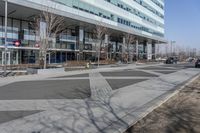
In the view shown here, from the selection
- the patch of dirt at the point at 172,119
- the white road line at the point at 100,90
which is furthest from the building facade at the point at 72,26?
the patch of dirt at the point at 172,119

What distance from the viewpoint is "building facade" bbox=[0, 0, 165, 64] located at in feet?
136

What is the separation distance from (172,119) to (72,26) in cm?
4682

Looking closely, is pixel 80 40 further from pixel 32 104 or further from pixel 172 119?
pixel 172 119

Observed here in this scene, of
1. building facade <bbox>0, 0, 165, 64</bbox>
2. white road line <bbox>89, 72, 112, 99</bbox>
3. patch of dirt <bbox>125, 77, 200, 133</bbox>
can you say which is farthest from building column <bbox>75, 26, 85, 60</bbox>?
patch of dirt <bbox>125, 77, 200, 133</bbox>

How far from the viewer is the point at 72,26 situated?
53.8m

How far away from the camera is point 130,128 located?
7539 mm

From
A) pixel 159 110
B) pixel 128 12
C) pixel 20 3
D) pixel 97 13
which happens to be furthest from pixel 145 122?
pixel 128 12

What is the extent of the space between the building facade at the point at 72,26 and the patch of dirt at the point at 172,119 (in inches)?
1057

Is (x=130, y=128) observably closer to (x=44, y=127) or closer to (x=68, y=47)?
(x=44, y=127)

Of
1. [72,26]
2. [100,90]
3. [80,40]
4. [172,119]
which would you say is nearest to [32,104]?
[100,90]

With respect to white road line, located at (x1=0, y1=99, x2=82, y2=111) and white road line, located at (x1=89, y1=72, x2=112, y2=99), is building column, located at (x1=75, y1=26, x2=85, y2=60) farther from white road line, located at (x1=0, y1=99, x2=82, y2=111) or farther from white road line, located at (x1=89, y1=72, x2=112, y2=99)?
white road line, located at (x1=0, y1=99, x2=82, y2=111)

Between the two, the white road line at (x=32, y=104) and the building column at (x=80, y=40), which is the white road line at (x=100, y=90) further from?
the building column at (x=80, y=40)

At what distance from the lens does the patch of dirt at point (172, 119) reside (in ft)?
24.0

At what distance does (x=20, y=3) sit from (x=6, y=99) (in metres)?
26.9
